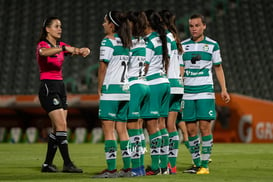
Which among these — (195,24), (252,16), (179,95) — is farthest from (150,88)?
(252,16)

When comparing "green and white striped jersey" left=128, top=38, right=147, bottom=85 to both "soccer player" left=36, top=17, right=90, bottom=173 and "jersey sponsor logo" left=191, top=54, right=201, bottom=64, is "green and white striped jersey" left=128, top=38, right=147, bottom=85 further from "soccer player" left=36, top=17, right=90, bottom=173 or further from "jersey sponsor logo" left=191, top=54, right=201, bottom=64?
"soccer player" left=36, top=17, right=90, bottom=173

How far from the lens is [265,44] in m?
23.9

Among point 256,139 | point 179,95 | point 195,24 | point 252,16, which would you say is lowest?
point 256,139

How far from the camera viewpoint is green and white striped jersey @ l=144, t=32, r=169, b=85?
7555 millimetres

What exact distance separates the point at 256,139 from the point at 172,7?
32.3ft

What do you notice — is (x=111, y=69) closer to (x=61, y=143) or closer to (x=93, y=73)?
(x=61, y=143)

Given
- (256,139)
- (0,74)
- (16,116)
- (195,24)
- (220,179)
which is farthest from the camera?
(0,74)

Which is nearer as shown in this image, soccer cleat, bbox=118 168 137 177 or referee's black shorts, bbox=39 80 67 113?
soccer cleat, bbox=118 168 137 177

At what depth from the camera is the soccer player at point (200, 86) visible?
8125 millimetres

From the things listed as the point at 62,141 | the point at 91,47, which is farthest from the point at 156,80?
the point at 91,47

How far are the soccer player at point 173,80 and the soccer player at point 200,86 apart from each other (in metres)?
0.23

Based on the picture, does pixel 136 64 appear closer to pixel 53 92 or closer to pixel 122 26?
pixel 122 26

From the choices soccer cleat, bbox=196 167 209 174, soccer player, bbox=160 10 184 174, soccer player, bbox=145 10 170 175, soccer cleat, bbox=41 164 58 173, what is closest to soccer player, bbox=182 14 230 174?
soccer cleat, bbox=196 167 209 174

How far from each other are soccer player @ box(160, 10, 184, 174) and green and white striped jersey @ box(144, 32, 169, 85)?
236mm
